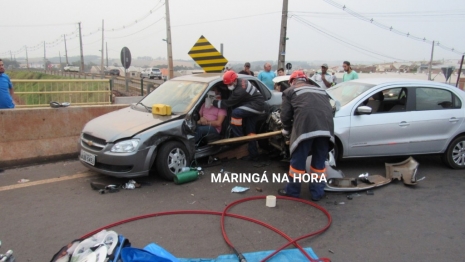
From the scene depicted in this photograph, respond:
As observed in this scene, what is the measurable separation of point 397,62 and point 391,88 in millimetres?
45777

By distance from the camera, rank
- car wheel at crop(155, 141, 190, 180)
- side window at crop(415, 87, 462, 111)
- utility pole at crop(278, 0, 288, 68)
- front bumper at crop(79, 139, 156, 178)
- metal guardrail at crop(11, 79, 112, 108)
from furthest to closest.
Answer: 1. utility pole at crop(278, 0, 288, 68)
2. metal guardrail at crop(11, 79, 112, 108)
3. side window at crop(415, 87, 462, 111)
4. car wheel at crop(155, 141, 190, 180)
5. front bumper at crop(79, 139, 156, 178)

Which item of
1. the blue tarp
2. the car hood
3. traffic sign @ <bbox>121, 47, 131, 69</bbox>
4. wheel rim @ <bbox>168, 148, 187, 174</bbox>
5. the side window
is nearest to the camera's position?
the blue tarp

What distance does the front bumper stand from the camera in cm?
453

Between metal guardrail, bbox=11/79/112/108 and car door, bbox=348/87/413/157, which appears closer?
car door, bbox=348/87/413/157

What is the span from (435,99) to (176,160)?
462 cm

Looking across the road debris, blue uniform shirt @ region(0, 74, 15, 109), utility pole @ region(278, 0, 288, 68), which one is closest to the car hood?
the road debris

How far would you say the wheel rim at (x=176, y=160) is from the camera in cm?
499

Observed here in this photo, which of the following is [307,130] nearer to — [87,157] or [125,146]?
[125,146]

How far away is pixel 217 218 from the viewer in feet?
12.8

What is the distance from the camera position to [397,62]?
4597 cm

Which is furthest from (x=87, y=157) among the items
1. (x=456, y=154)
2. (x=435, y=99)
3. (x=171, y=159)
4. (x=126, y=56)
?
(x=126, y=56)

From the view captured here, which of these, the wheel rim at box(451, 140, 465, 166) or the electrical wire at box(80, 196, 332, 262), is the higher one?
the wheel rim at box(451, 140, 465, 166)

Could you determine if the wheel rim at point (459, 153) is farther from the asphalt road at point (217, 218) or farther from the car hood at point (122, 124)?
the car hood at point (122, 124)

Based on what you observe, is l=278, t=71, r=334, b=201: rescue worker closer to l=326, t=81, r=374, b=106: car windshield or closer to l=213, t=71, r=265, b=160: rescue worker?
l=213, t=71, r=265, b=160: rescue worker
